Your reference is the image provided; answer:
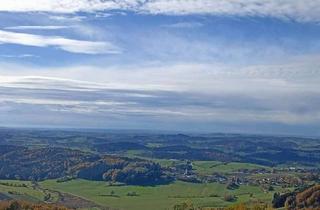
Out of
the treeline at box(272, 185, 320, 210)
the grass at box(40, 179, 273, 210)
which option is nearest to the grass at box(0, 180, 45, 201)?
the grass at box(40, 179, 273, 210)

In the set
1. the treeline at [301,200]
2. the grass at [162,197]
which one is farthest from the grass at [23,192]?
the treeline at [301,200]

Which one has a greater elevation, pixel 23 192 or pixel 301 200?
pixel 301 200

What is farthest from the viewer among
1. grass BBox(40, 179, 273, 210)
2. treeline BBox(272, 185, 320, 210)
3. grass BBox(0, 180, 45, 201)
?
grass BBox(0, 180, 45, 201)

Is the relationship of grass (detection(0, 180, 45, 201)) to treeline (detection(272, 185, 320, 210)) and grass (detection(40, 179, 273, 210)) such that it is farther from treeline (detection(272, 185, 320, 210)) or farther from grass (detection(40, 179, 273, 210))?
treeline (detection(272, 185, 320, 210))

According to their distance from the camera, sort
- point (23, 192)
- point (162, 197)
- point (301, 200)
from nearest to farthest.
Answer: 1. point (301, 200)
2. point (23, 192)
3. point (162, 197)

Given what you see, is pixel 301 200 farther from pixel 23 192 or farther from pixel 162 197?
pixel 23 192

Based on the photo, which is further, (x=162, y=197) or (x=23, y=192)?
(x=162, y=197)

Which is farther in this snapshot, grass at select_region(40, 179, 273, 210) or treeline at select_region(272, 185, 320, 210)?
grass at select_region(40, 179, 273, 210)

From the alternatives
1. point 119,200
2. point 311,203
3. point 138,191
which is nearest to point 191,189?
point 138,191

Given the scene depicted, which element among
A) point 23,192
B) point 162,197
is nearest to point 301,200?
point 162,197

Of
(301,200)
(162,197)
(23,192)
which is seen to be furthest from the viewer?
(162,197)

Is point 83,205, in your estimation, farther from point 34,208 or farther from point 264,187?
point 264,187
